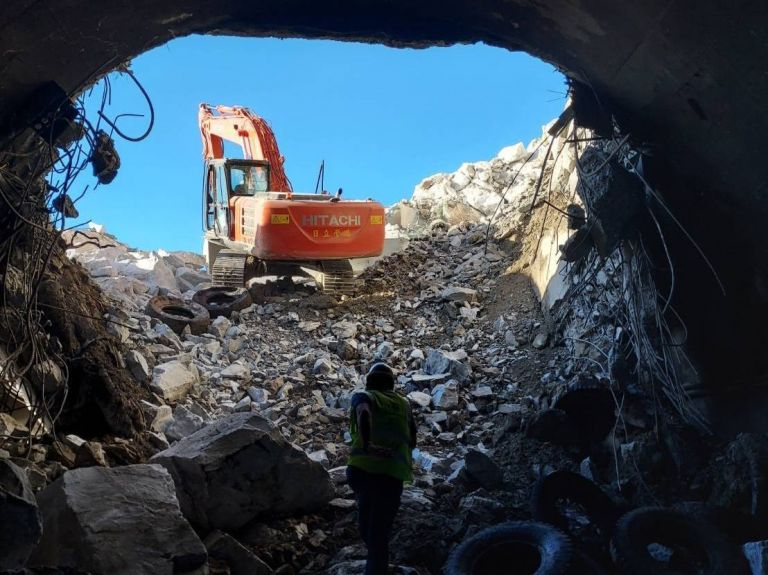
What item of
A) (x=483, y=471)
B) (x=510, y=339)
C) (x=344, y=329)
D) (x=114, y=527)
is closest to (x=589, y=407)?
(x=483, y=471)

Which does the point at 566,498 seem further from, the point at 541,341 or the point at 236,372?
the point at 236,372

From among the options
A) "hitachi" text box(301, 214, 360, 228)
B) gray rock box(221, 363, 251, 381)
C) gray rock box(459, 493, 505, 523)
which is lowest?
gray rock box(459, 493, 505, 523)

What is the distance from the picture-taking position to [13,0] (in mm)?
3256

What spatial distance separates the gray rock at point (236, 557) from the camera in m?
3.97

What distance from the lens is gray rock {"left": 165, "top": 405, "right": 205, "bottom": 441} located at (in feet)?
20.2

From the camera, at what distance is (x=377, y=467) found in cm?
404

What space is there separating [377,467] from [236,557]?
911 mm

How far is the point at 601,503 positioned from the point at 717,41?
111 inches

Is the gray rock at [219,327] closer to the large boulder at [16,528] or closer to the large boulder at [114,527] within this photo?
the large boulder at [114,527]

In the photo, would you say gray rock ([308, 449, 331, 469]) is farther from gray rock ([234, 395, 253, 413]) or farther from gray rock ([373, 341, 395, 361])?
gray rock ([373, 341, 395, 361])

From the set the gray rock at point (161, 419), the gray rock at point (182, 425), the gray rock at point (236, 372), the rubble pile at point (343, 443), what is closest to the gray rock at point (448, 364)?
the rubble pile at point (343, 443)

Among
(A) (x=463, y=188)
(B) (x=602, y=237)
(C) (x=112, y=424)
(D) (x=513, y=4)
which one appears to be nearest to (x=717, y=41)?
(D) (x=513, y=4)

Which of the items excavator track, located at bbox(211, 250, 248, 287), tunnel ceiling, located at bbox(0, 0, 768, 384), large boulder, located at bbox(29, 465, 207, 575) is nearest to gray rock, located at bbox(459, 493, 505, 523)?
large boulder, located at bbox(29, 465, 207, 575)

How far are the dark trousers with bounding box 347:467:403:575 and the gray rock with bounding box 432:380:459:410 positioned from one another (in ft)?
11.4
